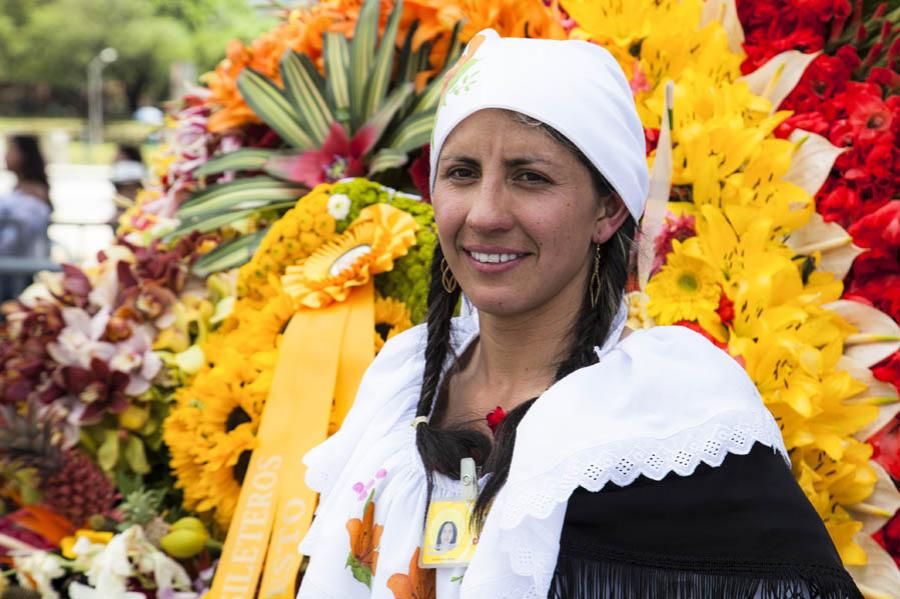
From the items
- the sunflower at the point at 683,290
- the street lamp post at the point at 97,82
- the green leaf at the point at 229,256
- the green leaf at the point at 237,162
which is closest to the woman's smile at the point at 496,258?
the sunflower at the point at 683,290

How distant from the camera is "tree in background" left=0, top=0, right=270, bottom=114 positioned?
45344 millimetres

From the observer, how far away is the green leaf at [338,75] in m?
2.90

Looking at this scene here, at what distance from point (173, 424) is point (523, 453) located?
132 centimetres

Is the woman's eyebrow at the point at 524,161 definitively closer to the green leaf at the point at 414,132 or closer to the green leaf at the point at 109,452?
the green leaf at the point at 414,132

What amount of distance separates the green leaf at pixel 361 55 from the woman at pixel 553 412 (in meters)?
0.98

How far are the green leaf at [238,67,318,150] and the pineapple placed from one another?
38.3 inches

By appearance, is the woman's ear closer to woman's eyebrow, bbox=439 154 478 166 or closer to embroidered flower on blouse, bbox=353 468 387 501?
woman's eyebrow, bbox=439 154 478 166

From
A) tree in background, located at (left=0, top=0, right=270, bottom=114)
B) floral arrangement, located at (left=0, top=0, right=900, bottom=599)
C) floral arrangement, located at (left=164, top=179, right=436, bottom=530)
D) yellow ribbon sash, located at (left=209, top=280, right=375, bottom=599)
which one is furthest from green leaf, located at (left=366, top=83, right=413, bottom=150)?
tree in background, located at (left=0, top=0, right=270, bottom=114)

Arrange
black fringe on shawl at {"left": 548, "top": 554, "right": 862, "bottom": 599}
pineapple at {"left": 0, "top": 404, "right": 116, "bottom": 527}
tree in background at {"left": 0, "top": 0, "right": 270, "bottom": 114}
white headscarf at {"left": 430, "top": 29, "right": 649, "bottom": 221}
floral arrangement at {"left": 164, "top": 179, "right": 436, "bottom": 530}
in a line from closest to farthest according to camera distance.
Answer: black fringe on shawl at {"left": 548, "top": 554, "right": 862, "bottom": 599} → white headscarf at {"left": 430, "top": 29, "right": 649, "bottom": 221} → floral arrangement at {"left": 164, "top": 179, "right": 436, "bottom": 530} → pineapple at {"left": 0, "top": 404, "right": 116, "bottom": 527} → tree in background at {"left": 0, "top": 0, "right": 270, "bottom": 114}

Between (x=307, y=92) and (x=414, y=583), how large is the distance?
1.64m

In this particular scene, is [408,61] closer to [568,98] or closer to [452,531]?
[568,98]

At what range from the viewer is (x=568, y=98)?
166cm

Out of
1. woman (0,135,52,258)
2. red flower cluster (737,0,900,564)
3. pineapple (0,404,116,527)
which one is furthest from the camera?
woman (0,135,52,258)

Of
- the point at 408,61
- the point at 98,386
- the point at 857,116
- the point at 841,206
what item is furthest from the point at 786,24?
the point at 98,386
